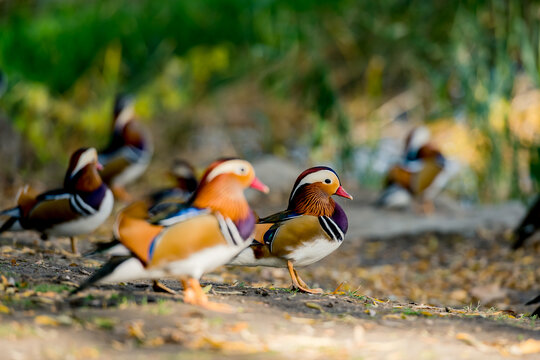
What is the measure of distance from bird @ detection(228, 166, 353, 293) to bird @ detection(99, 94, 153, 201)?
4.83 metres

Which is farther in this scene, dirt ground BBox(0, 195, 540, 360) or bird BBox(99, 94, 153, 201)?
bird BBox(99, 94, 153, 201)

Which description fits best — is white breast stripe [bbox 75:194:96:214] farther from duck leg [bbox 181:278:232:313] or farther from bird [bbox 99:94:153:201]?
bird [bbox 99:94:153:201]

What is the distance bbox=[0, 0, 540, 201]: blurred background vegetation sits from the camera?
1088 centimetres

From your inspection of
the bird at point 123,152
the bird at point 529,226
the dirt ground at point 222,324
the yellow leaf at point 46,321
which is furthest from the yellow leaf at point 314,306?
the bird at point 123,152

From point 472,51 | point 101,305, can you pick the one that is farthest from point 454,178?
point 101,305

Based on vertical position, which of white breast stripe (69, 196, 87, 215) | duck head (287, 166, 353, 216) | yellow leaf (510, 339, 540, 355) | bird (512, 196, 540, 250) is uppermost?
bird (512, 196, 540, 250)

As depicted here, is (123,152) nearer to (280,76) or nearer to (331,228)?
(280,76)

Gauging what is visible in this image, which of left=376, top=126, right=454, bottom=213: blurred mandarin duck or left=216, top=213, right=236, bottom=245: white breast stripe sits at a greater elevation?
left=376, top=126, right=454, bottom=213: blurred mandarin duck

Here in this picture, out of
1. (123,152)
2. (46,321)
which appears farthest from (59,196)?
(123,152)

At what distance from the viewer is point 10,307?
134 inches

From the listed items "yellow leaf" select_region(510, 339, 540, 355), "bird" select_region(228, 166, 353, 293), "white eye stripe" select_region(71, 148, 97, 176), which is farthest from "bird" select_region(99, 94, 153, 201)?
"yellow leaf" select_region(510, 339, 540, 355)

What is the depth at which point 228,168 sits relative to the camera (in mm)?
3736

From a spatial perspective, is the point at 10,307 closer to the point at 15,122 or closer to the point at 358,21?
the point at 15,122

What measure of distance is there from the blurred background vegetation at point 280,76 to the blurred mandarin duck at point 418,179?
1199mm
